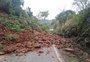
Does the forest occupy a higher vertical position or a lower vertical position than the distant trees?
lower

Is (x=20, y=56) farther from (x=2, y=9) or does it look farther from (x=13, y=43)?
(x=2, y=9)

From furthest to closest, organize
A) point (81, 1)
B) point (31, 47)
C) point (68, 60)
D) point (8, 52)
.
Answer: point (81, 1)
point (31, 47)
point (8, 52)
point (68, 60)

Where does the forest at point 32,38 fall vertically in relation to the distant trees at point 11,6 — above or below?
below

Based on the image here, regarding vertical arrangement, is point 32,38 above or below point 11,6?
below

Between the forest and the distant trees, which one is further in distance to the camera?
the distant trees

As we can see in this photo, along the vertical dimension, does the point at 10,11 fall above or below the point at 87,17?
above

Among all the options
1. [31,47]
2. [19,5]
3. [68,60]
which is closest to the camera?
[68,60]

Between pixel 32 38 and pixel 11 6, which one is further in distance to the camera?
pixel 11 6

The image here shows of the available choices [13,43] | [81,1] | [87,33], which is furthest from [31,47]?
[81,1]

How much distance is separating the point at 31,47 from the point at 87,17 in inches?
253

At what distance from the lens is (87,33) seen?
13727 millimetres

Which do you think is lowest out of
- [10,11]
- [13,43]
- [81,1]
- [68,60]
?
[68,60]

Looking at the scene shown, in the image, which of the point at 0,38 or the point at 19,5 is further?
the point at 19,5

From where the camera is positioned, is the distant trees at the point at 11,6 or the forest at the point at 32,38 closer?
the forest at the point at 32,38
